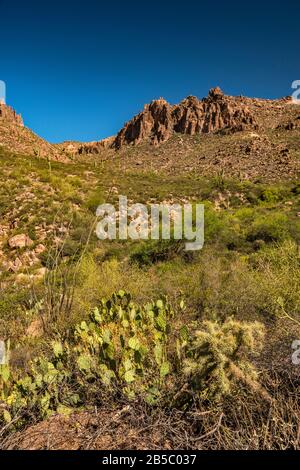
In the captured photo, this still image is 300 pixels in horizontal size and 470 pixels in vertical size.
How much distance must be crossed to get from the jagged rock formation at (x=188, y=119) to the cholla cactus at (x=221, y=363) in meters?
56.9

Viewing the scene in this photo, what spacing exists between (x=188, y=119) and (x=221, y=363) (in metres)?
69.9

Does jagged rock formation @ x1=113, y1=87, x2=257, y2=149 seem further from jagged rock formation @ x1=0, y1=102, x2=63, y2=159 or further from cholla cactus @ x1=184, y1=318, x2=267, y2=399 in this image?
cholla cactus @ x1=184, y1=318, x2=267, y2=399

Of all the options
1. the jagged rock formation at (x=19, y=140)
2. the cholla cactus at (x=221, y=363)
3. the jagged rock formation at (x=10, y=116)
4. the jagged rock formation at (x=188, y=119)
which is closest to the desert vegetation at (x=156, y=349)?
the cholla cactus at (x=221, y=363)

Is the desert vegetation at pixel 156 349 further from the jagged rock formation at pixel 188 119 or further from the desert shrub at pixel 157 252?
the jagged rock formation at pixel 188 119

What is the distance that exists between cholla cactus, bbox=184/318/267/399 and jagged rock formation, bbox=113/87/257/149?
56.9m

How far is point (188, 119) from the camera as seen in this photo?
67625 millimetres

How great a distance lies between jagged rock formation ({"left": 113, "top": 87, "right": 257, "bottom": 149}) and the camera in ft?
204

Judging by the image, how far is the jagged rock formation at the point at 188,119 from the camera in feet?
204

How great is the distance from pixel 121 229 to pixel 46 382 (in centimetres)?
1280

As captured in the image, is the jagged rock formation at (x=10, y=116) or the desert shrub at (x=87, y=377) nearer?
the desert shrub at (x=87, y=377)

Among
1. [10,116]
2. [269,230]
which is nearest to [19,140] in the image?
[10,116]

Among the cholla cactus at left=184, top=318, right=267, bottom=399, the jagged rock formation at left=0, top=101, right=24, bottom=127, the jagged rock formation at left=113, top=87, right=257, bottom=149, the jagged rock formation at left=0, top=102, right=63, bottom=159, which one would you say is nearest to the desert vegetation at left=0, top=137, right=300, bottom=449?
the cholla cactus at left=184, top=318, right=267, bottom=399

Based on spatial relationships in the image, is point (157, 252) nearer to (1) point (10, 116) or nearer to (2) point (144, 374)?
(2) point (144, 374)

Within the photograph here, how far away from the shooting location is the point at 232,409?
2621 millimetres
